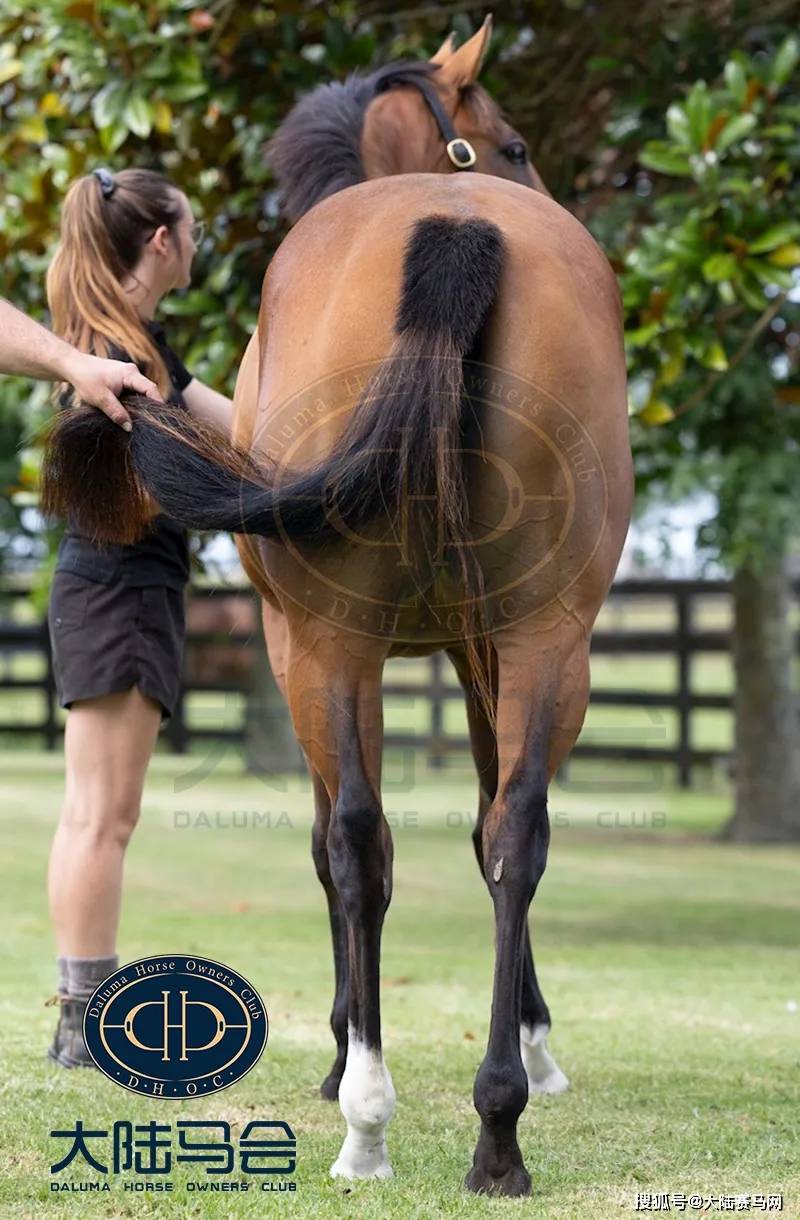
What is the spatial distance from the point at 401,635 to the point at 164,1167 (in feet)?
3.40

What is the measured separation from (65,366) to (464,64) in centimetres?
156

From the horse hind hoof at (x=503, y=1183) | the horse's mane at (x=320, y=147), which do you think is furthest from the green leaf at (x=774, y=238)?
the horse hind hoof at (x=503, y=1183)

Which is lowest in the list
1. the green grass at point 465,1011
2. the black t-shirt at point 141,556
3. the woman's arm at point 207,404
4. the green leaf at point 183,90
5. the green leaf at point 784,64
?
the green grass at point 465,1011

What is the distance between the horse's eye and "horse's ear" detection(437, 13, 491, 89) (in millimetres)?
191

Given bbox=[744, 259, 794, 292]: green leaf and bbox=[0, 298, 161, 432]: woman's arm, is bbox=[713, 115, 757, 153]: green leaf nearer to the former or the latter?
bbox=[744, 259, 794, 292]: green leaf

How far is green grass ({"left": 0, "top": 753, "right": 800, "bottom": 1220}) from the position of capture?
2.64 metres

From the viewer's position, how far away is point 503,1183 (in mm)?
2555

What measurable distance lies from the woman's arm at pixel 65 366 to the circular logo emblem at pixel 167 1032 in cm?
100

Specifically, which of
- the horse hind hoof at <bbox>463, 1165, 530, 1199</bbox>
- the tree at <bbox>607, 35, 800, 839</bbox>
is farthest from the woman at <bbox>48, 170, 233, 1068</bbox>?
the tree at <bbox>607, 35, 800, 839</bbox>

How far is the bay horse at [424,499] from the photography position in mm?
2613

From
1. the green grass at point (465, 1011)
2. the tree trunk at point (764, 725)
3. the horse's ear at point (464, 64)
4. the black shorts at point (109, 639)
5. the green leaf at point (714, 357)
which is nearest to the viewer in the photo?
the green grass at point (465, 1011)

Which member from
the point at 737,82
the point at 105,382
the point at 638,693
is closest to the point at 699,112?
the point at 737,82

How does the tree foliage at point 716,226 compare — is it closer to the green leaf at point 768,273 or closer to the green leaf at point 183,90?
the green leaf at point 768,273

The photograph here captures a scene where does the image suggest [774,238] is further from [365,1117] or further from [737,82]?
[365,1117]
